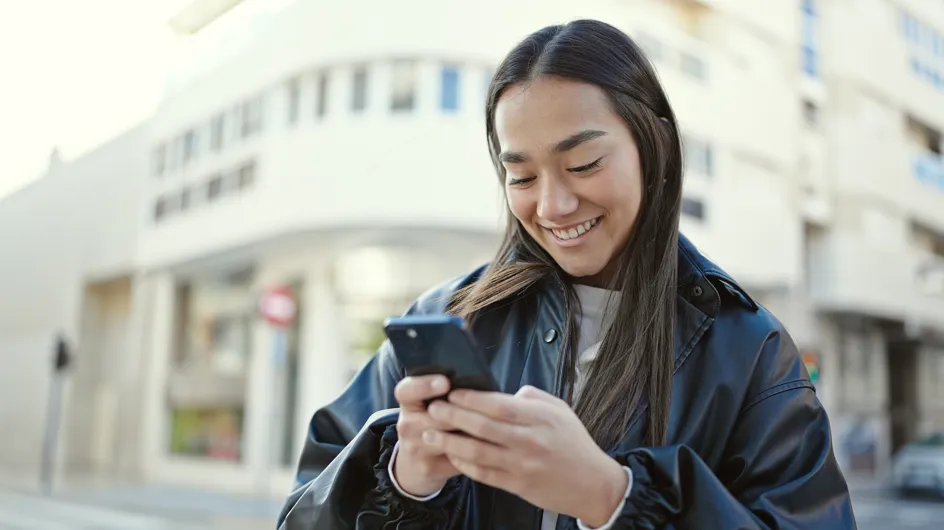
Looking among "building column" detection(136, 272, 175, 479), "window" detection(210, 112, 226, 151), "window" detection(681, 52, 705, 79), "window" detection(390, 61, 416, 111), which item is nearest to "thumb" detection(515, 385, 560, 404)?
"window" detection(390, 61, 416, 111)

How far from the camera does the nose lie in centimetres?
129

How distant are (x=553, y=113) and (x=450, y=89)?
13865 millimetres

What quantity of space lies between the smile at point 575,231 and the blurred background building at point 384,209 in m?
6.93

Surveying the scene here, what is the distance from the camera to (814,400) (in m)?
1.27

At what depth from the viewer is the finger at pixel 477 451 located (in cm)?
98

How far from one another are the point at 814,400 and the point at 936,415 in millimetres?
26803

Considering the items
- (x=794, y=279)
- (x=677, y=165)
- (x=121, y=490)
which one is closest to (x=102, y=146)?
(x=121, y=490)

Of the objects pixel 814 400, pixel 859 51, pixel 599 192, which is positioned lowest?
pixel 814 400

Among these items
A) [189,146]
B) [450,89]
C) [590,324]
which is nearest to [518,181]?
[590,324]

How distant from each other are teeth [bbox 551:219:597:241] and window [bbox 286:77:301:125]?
49.0ft

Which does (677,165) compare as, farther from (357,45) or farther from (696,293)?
(357,45)

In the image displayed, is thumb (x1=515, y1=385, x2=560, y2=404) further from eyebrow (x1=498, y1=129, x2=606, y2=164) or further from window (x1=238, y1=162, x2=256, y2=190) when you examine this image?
window (x1=238, y1=162, x2=256, y2=190)

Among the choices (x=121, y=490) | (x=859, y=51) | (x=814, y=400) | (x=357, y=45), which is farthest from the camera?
(x=859, y=51)

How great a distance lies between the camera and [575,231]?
1.34 metres
